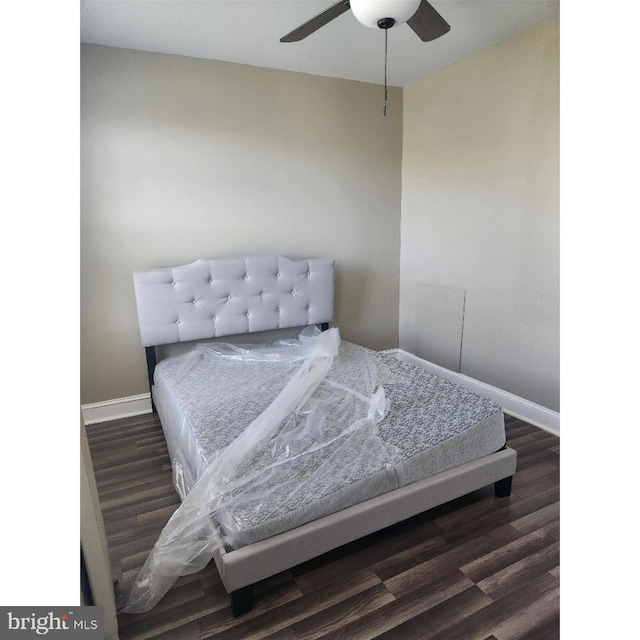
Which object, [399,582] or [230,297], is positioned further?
[230,297]

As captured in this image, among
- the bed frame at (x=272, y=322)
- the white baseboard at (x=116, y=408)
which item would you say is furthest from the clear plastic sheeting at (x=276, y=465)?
the white baseboard at (x=116, y=408)

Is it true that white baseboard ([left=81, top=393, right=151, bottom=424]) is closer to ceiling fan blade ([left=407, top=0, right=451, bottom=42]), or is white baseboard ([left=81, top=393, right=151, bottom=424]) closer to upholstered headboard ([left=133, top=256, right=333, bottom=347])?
upholstered headboard ([left=133, top=256, right=333, bottom=347])

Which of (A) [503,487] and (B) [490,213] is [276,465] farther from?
(B) [490,213]

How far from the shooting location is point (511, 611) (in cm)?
161

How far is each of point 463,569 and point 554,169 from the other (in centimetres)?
233

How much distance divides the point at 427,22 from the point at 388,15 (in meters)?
0.36

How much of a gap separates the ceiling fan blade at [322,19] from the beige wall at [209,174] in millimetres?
1146

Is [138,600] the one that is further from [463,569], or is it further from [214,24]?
[214,24]

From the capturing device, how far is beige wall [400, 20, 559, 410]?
282 centimetres

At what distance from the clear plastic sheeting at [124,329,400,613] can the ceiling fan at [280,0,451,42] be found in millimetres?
1751

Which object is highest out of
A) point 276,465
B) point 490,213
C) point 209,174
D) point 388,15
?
point 388,15

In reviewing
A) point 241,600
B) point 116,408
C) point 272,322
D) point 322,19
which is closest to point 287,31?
point 322,19

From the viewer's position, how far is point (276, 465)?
1.86 m

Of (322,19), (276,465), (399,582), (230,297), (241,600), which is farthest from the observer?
(230,297)
